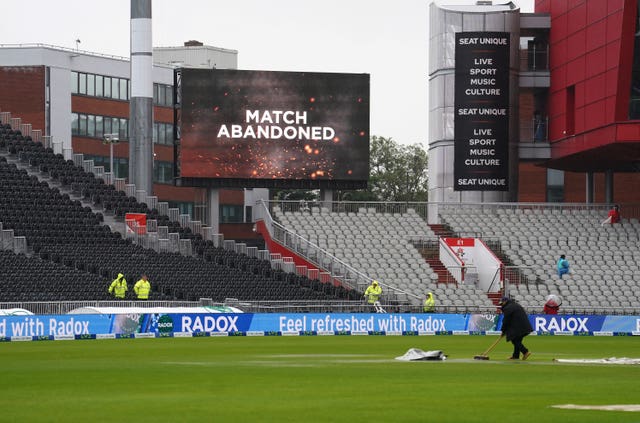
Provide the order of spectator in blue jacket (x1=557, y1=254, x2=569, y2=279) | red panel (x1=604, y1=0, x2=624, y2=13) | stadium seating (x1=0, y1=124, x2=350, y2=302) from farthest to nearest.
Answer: spectator in blue jacket (x1=557, y1=254, x2=569, y2=279)
red panel (x1=604, y1=0, x2=624, y2=13)
stadium seating (x1=0, y1=124, x2=350, y2=302)

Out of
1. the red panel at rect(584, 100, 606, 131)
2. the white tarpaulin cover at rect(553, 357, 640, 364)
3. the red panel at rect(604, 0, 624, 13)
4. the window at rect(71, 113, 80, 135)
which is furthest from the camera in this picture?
the window at rect(71, 113, 80, 135)

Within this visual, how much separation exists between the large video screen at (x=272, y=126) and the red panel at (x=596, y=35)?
1132cm

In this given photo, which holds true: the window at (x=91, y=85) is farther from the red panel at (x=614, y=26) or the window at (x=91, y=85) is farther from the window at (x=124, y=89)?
the red panel at (x=614, y=26)

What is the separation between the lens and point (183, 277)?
68.8m

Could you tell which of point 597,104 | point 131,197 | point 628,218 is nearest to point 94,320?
point 131,197

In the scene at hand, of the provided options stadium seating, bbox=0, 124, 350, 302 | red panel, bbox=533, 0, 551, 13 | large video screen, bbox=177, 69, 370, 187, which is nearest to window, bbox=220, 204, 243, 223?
stadium seating, bbox=0, 124, 350, 302

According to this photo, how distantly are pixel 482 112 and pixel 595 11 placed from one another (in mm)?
8399

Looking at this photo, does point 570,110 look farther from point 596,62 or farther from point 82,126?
point 82,126

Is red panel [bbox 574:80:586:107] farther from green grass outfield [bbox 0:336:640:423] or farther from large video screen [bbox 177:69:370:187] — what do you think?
green grass outfield [bbox 0:336:640:423]

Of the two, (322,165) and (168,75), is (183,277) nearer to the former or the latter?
(322,165)

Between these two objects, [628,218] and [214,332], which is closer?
Answer: [214,332]

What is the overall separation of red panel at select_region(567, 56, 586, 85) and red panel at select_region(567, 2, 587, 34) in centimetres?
159

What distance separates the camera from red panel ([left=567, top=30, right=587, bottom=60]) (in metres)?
75.0

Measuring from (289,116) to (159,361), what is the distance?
39.7 m
